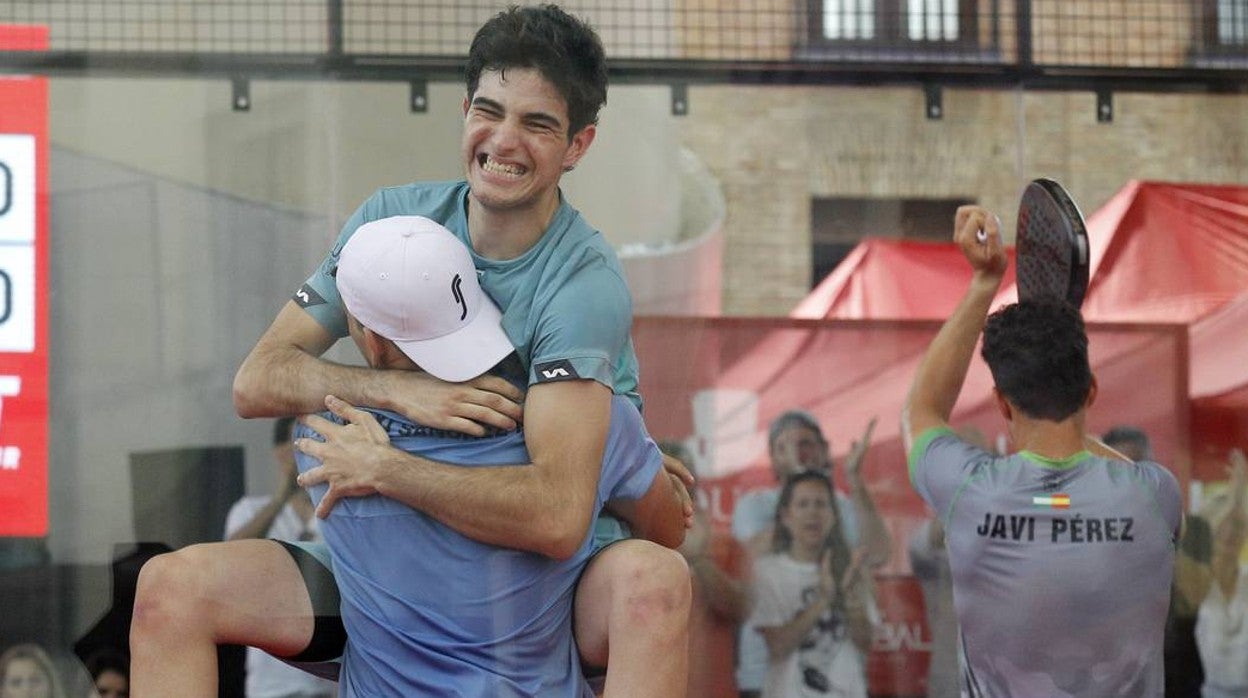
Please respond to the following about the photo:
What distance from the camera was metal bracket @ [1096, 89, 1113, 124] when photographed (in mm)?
3160

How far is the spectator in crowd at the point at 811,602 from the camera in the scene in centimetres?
284

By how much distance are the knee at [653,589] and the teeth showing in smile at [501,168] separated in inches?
14.0

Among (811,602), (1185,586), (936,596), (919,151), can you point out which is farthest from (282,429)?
(1185,586)

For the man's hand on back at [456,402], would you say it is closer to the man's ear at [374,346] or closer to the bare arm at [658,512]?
the man's ear at [374,346]

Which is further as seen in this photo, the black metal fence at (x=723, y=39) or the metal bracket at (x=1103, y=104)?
the metal bracket at (x=1103, y=104)

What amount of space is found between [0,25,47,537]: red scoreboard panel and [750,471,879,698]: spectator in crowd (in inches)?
44.2

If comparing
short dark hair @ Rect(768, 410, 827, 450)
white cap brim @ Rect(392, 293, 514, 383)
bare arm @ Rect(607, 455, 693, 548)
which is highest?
white cap brim @ Rect(392, 293, 514, 383)

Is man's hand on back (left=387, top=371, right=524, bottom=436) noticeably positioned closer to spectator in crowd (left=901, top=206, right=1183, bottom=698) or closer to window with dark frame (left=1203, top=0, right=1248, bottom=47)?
spectator in crowd (left=901, top=206, right=1183, bottom=698)

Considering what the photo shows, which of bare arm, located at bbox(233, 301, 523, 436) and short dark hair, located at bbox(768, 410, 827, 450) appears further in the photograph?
short dark hair, located at bbox(768, 410, 827, 450)

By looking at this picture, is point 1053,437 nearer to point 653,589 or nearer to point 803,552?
point 653,589

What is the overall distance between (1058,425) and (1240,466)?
52.7 inches

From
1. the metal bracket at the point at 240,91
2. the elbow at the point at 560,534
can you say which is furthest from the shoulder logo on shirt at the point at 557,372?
the metal bracket at the point at 240,91

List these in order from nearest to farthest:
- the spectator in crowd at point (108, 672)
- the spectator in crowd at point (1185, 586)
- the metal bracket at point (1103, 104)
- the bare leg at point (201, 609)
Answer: the bare leg at point (201, 609) < the spectator in crowd at point (108, 672) < the spectator in crowd at point (1185, 586) < the metal bracket at point (1103, 104)

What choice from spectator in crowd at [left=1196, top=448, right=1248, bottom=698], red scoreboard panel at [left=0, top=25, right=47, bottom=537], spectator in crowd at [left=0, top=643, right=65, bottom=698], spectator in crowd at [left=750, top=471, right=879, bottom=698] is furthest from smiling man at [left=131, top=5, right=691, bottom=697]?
spectator in crowd at [left=1196, top=448, right=1248, bottom=698]
